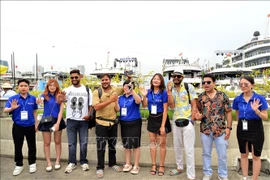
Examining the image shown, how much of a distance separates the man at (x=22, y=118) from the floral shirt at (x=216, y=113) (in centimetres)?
299

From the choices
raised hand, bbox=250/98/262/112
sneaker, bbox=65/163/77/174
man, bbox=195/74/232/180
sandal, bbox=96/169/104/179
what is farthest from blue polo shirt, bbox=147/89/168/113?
sneaker, bbox=65/163/77/174

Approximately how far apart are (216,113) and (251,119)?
1.53 feet

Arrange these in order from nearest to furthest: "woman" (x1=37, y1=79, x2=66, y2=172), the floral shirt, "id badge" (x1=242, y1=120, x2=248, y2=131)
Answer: "id badge" (x1=242, y1=120, x2=248, y2=131)
the floral shirt
"woman" (x1=37, y1=79, x2=66, y2=172)

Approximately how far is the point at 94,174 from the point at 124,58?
20.0 metres

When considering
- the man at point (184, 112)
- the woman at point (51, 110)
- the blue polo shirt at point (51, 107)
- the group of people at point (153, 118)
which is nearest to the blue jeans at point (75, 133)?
the group of people at point (153, 118)

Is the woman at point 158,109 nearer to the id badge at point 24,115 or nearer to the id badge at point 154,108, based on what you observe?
the id badge at point 154,108

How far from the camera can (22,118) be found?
3219mm

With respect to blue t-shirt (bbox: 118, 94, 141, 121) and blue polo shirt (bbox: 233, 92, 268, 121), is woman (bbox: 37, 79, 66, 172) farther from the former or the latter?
blue polo shirt (bbox: 233, 92, 268, 121)

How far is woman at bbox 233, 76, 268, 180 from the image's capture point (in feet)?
8.63

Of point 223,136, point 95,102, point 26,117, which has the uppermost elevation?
point 95,102

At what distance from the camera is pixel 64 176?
10.6 ft

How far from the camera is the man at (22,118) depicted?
10.6 ft

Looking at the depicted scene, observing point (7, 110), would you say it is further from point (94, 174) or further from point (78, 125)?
point (94, 174)

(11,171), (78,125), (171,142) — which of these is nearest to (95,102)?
(78,125)
